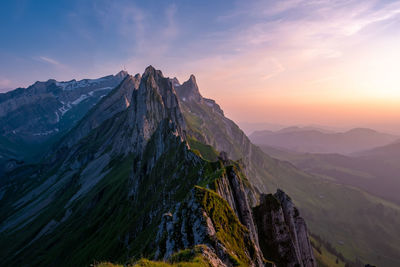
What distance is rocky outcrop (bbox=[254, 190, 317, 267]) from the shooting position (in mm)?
41250

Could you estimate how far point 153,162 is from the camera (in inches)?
4112

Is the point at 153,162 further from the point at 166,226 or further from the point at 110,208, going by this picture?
the point at 166,226

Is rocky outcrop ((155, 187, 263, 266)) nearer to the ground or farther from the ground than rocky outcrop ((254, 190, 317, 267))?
farther from the ground

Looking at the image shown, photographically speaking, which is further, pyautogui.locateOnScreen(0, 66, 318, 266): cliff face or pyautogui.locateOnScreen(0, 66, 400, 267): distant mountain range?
pyautogui.locateOnScreen(0, 66, 318, 266): cliff face

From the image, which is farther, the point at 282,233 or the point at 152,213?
the point at 152,213

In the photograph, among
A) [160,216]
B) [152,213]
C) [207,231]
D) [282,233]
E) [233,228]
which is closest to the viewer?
[207,231]

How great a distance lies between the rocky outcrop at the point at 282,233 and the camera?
135 feet

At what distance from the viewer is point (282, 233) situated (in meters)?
43.3

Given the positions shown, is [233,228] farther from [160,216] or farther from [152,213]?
[152,213]

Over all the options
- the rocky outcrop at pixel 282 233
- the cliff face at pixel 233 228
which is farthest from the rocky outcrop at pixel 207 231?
the rocky outcrop at pixel 282 233

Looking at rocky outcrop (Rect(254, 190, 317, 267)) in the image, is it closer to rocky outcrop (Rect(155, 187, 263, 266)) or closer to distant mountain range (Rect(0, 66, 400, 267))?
distant mountain range (Rect(0, 66, 400, 267))

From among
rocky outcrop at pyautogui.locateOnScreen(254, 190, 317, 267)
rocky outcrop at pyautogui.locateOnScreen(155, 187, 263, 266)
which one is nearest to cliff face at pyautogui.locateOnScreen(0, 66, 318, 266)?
rocky outcrop at pyautogui.locateOnScreen(155, 187, 263, 266)

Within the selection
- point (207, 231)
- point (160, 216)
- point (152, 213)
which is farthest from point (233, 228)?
point (152, 213)

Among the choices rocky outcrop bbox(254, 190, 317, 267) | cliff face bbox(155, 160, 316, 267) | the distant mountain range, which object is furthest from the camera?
rocky outcrop bbox(254, 190, 317, 267)
